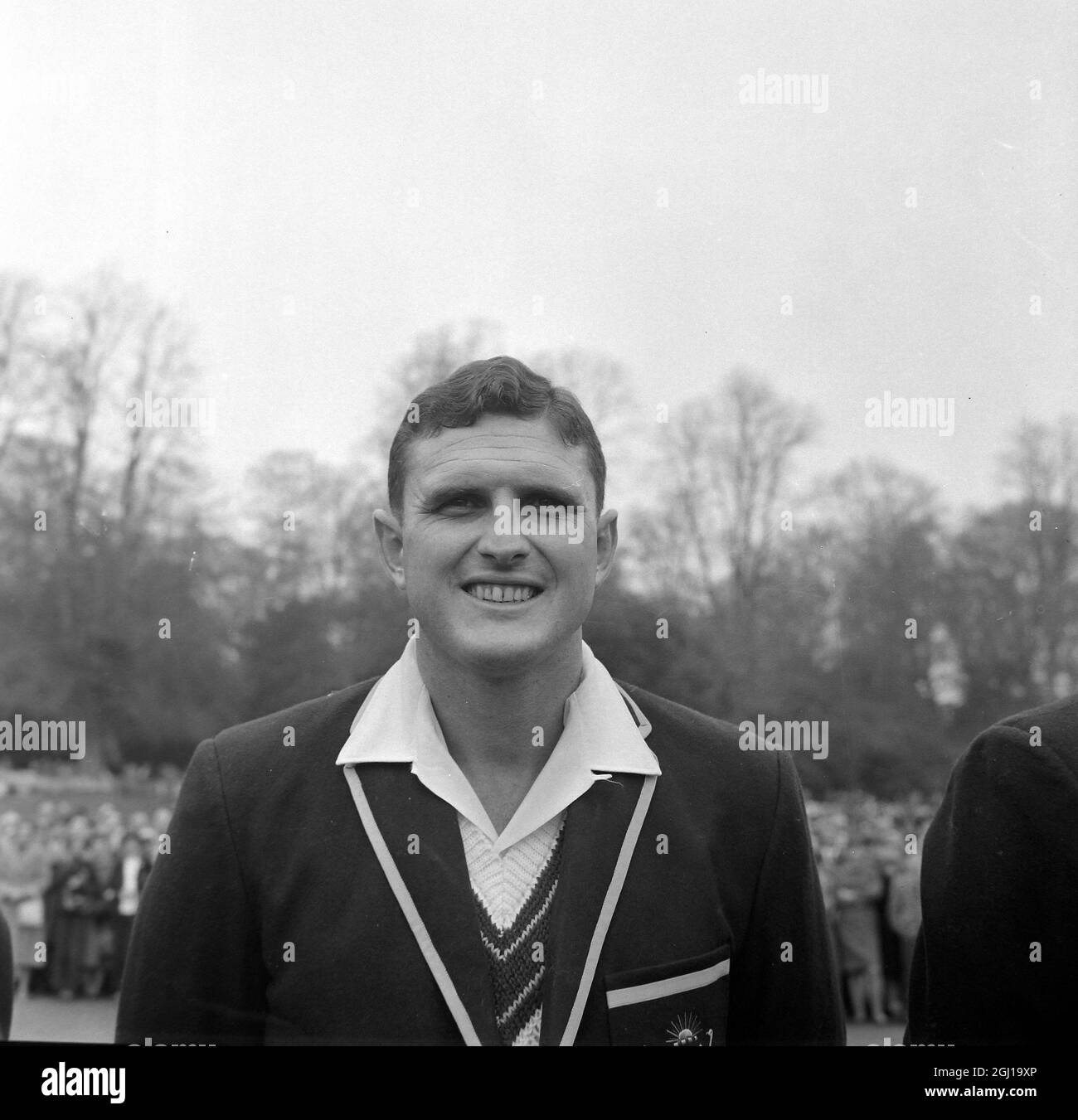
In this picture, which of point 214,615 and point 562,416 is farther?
point 214,615

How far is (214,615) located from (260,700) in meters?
0.18

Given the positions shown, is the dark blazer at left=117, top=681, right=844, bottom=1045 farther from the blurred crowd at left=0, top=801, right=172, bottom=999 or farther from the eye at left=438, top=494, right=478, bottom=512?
the eye at left=438, top=494, right=478, bottom=512

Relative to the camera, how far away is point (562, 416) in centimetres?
186

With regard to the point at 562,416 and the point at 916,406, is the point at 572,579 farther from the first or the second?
the point at 916,406

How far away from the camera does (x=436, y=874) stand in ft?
5.78

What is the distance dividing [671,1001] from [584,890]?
0.81ft

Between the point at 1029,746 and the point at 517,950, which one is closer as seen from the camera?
the point at 517,950

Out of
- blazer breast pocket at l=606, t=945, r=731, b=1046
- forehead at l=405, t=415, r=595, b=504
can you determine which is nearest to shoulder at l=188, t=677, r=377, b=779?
forehead at l=405, t=415, r=595, b=504

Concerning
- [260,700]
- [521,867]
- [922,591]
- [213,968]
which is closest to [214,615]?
[260,700]

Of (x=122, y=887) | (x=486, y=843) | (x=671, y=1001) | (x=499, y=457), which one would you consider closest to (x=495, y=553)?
Answer: (x=499, y=457)

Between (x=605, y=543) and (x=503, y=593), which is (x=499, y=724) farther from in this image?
(x=605, y=543)

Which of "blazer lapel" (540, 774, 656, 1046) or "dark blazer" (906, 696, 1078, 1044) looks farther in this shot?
"dark blazer" (906, 696, 1078, 1044)

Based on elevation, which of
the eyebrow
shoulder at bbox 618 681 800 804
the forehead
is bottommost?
shoulder at bbox 618 681 800 804

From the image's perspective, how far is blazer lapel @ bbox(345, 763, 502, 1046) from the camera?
1711 millimetres
